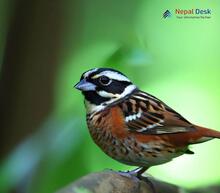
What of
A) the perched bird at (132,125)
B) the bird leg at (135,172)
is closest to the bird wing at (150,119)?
the perched bird at (132,125)

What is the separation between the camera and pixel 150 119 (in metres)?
1.39

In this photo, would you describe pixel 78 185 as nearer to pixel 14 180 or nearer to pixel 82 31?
pixel 14 180

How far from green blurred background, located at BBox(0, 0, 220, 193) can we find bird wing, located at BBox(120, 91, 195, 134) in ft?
0.18

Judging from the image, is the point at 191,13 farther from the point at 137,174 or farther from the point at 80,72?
the point at 137,174

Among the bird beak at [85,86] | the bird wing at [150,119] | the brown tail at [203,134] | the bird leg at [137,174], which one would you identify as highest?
the bird beak at [85,86]

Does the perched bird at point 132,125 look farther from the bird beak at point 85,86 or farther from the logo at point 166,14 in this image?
the logo at point 166,14

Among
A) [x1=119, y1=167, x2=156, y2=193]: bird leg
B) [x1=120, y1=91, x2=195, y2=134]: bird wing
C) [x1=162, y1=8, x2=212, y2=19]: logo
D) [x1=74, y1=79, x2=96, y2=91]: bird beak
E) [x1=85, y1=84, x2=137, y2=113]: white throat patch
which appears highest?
[x1=162, y1=8, x2=212, y2=19]: logo

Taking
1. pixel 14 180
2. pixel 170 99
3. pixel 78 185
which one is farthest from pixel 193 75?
pixel 14 180

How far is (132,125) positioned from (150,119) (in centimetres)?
5

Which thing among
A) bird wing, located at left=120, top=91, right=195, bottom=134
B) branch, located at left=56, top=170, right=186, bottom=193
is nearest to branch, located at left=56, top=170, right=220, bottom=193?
branch, located at left=56, top=170, right=186, bottom=193

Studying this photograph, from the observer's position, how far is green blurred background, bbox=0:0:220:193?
144 centimetres

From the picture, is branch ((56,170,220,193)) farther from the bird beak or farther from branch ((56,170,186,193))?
the bird beak

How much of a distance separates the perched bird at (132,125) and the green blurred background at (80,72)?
33 mm

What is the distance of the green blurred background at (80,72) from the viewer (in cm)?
144
